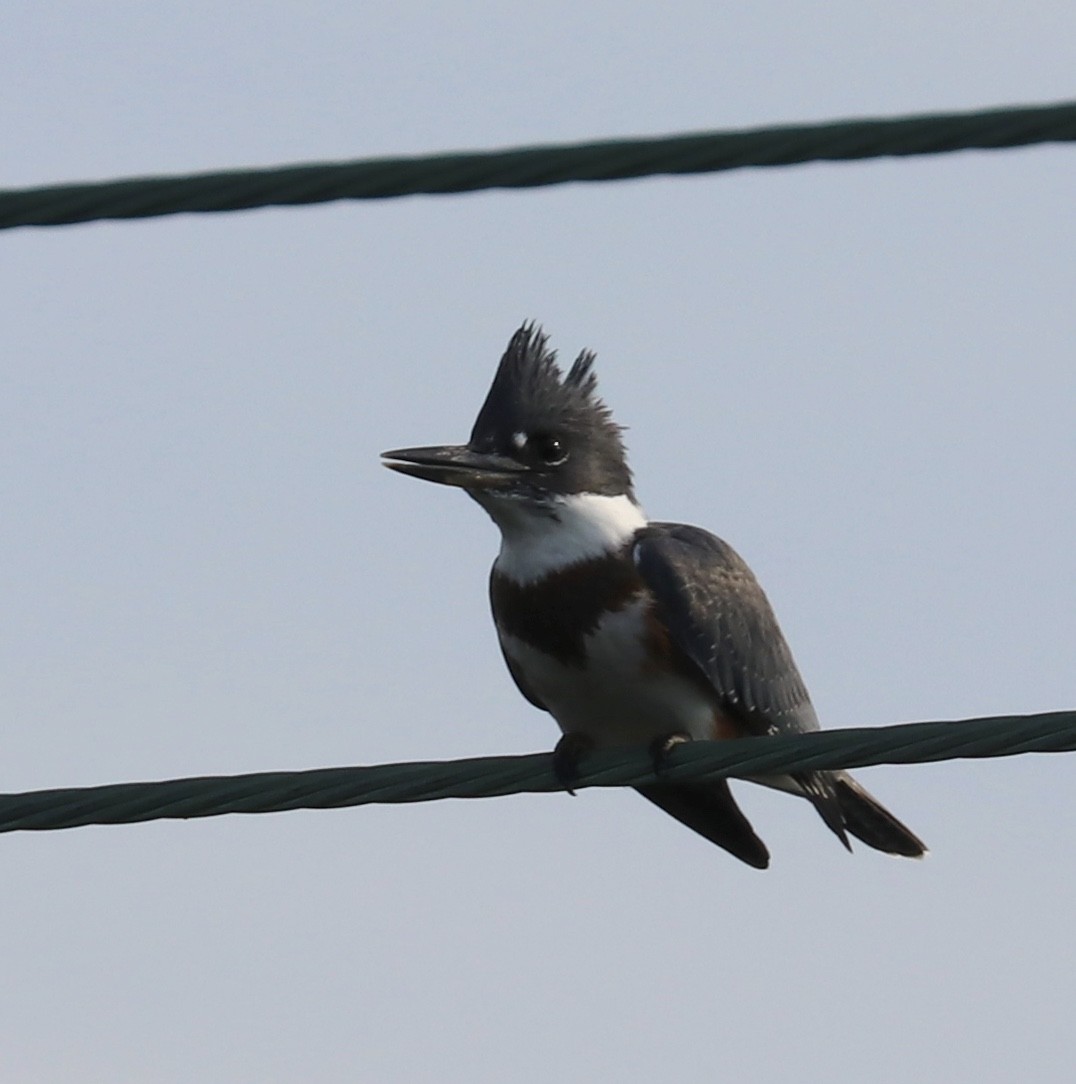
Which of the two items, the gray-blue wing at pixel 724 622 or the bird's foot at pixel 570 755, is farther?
the gray-blue wing at pixel 724 622

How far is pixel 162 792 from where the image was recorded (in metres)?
3.06

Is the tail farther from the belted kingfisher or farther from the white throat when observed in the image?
the white throat

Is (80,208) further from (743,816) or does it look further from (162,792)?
(743,816)

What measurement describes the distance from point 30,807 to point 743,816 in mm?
2151

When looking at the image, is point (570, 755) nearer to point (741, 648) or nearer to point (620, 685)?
point (620, 685)

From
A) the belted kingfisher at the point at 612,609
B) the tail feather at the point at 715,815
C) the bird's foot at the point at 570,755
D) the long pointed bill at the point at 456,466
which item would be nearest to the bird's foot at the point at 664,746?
the belted kingfisher at the point at 612,609

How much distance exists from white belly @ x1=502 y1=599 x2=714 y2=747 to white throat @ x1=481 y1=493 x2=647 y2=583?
0.55ft

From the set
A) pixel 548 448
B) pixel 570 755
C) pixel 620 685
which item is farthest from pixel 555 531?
pixel 570 755

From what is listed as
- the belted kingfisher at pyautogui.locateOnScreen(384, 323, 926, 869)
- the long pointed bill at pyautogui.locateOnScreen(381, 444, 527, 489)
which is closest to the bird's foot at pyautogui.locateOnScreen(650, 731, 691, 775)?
the belted kingfisher at pyautogui.locateOnScreen(384, 323, 926, 869)

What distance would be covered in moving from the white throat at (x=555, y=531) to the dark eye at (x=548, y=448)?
0.11 m

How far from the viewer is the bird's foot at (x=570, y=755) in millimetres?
3512

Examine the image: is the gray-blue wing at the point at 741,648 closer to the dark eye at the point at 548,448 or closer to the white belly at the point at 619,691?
the white belly at the point at 619,691

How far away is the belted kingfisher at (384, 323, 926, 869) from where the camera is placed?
452cm

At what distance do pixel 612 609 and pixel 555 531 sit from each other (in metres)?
0.25
